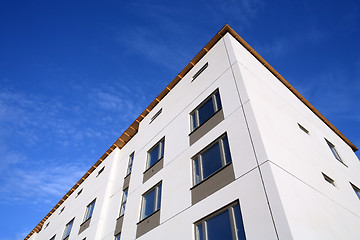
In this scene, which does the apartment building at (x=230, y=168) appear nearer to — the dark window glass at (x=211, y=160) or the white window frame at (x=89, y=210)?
the dark window glass at (x=211, y=160)

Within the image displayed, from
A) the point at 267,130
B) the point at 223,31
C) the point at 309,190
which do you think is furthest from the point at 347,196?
the point at 223,31

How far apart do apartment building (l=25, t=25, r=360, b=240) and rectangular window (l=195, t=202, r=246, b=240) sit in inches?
1.3

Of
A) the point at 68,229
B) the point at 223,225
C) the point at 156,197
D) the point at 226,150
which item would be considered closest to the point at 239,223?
the point at 223,225

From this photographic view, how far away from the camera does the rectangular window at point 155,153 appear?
1353 centimetres

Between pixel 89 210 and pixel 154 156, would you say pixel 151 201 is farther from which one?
pixel 89 210

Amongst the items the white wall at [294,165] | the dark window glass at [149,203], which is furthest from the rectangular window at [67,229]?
the white wall at [294,165]

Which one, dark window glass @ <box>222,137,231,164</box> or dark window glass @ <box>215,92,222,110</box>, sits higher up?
dark window glass @ <box>215,92,222,110</box>

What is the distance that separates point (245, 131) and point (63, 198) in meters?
26.7

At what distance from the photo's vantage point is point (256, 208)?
6664 mm

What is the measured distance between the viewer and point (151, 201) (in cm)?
1192

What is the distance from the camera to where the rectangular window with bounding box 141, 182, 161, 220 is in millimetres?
11300

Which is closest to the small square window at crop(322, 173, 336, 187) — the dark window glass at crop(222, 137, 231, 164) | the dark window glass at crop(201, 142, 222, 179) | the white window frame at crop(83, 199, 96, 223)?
the dark window glass at crop(222, 137, 231, 164)

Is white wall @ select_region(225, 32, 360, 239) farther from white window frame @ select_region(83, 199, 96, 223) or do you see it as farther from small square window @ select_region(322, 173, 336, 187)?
white window frame @ select_region(83, 199, 96, 223)

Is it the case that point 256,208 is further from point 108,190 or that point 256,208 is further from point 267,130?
point 108,190
